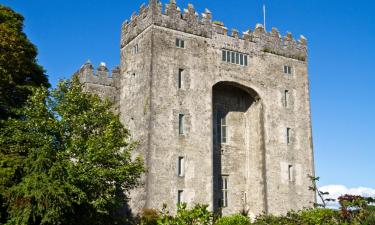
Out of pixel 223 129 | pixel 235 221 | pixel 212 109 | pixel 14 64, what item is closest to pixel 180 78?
pixel 212 109

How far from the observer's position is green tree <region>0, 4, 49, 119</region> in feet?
95.4

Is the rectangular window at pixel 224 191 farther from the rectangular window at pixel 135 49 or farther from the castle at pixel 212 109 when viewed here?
the rectangular window at pixel 135 49

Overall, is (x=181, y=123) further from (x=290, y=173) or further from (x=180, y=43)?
(x=290, y=173)

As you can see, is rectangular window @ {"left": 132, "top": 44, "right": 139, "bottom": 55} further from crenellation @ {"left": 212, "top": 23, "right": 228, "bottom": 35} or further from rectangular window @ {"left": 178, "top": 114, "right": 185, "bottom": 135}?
rectangular window @ {"left": 178, "top": 114, "right": 185, "bottom": 135}

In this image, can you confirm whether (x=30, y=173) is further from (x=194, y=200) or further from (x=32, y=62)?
(x=194, y=200)

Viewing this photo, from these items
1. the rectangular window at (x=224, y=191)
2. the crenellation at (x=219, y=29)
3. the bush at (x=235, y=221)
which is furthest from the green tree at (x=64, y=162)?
the crenellation at (x=219, y=29)

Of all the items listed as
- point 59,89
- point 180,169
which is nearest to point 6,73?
point 59,89

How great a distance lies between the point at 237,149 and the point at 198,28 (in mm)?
9808

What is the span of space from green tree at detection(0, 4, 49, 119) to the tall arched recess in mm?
13593

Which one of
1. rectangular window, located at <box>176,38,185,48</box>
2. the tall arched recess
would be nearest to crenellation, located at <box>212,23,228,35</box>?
rectangular window, located at <box>176,38,185,48</box>

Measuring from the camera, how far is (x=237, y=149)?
1585 inches

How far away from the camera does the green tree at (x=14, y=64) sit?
29078 millimetres

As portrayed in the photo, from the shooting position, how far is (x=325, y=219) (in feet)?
76.4

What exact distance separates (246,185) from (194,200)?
267 inches
